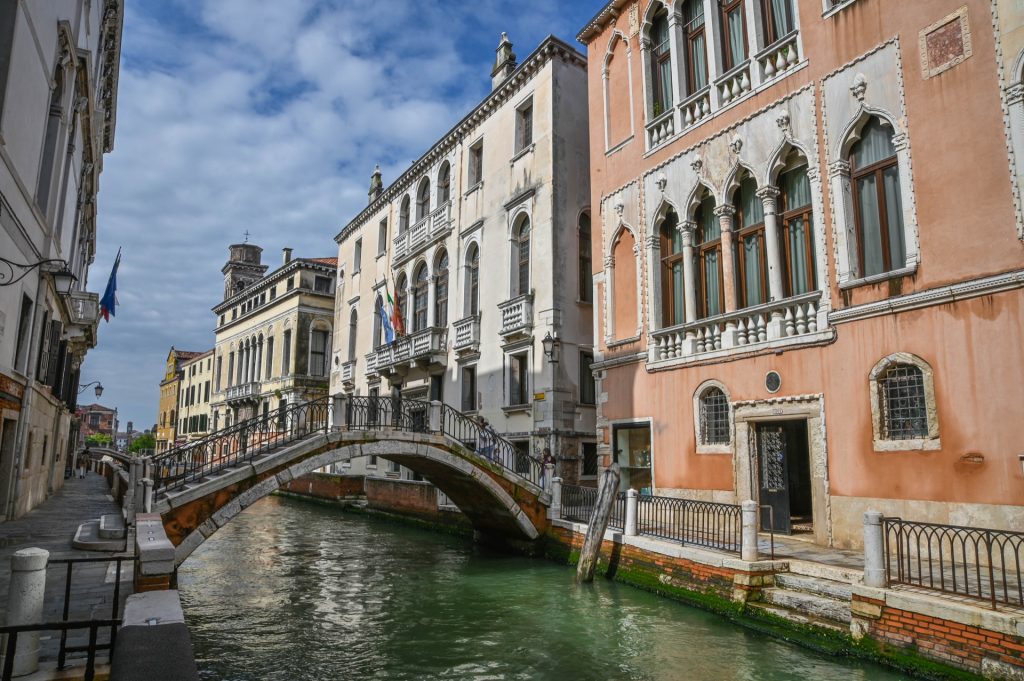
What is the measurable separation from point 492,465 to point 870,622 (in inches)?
330

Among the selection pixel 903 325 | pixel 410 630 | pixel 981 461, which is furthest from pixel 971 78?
pixel 410 630

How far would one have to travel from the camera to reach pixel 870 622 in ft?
22.5

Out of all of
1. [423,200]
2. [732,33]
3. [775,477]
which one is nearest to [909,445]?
[775,477]

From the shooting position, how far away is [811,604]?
7.73 meters

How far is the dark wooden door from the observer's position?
1069 centimetres

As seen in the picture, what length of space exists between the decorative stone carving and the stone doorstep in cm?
700

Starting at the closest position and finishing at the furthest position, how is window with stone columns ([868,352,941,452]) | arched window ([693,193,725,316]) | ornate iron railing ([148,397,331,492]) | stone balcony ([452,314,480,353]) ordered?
1. window with stone columns ([868,352,941,452])
2. ornate iron railing ([148,397,331,492])
3. arched window ([693,193,725,316])
4. stone balcony ([452,314,480,353])

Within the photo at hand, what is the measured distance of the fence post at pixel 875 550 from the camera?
22.8 feet

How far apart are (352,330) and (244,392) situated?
43.4ft

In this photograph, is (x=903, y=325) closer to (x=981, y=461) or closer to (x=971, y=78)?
(x=981, y=461)

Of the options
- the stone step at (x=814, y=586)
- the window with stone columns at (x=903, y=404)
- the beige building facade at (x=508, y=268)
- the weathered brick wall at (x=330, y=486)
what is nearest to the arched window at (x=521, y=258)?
the beige building facade at (x=508, y=268)

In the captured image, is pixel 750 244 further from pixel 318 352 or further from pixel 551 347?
pixel 318 352

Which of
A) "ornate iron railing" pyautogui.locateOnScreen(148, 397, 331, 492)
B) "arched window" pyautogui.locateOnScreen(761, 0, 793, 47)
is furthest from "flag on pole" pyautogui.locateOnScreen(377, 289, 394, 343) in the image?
"arched window" pyautogui.locateOnScreen(761, 0, 793, 47)

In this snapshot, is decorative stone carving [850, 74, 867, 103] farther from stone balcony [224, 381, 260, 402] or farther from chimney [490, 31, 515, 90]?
stone balcony [224, 381, 260, 402]
